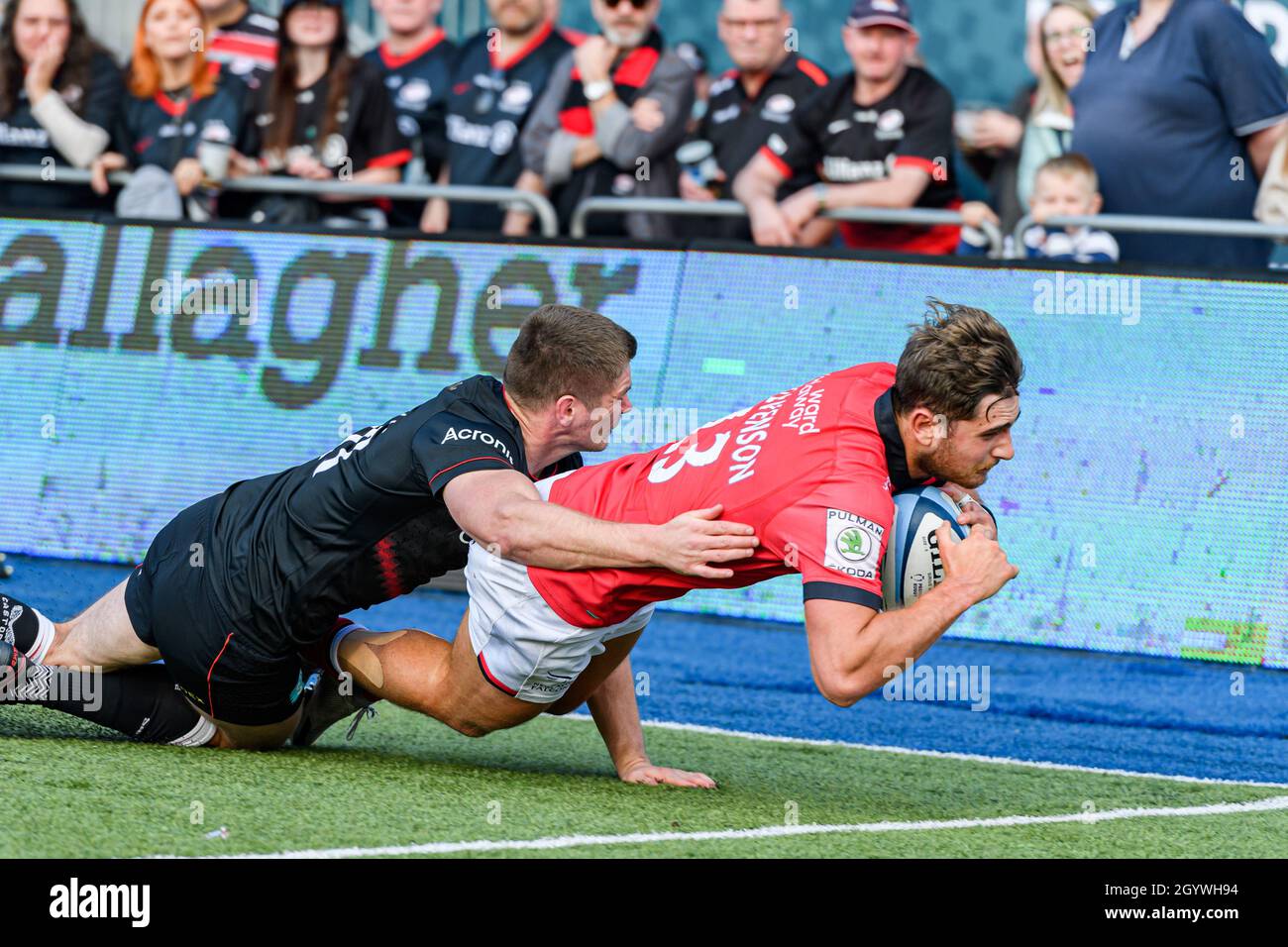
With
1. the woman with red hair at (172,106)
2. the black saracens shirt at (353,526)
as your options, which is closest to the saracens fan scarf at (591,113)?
the woman with red hair at (172,106)

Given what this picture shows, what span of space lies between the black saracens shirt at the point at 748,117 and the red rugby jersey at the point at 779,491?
4.82 metres

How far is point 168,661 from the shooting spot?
221 inches

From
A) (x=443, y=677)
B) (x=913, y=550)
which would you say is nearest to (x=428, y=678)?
(x=443, y=677)

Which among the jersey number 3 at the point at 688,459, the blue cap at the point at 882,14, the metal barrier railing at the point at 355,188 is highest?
the blue cap at the point at 882,14

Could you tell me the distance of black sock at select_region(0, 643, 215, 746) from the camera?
5.61m

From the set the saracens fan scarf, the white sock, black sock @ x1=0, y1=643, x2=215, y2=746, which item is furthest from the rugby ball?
the saracens fan scarf

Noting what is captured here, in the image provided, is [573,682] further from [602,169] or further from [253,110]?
[253,110]

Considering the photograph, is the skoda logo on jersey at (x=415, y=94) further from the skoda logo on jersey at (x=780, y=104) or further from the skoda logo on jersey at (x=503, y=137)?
the skoda logo on jersey at (x=780, y=104)

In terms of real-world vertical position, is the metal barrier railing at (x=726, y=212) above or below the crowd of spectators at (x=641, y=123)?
below

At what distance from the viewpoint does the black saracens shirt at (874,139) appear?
940 centimetres

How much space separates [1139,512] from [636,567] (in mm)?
3932

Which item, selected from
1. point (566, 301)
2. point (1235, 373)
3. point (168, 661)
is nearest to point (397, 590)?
point (168, 661)
